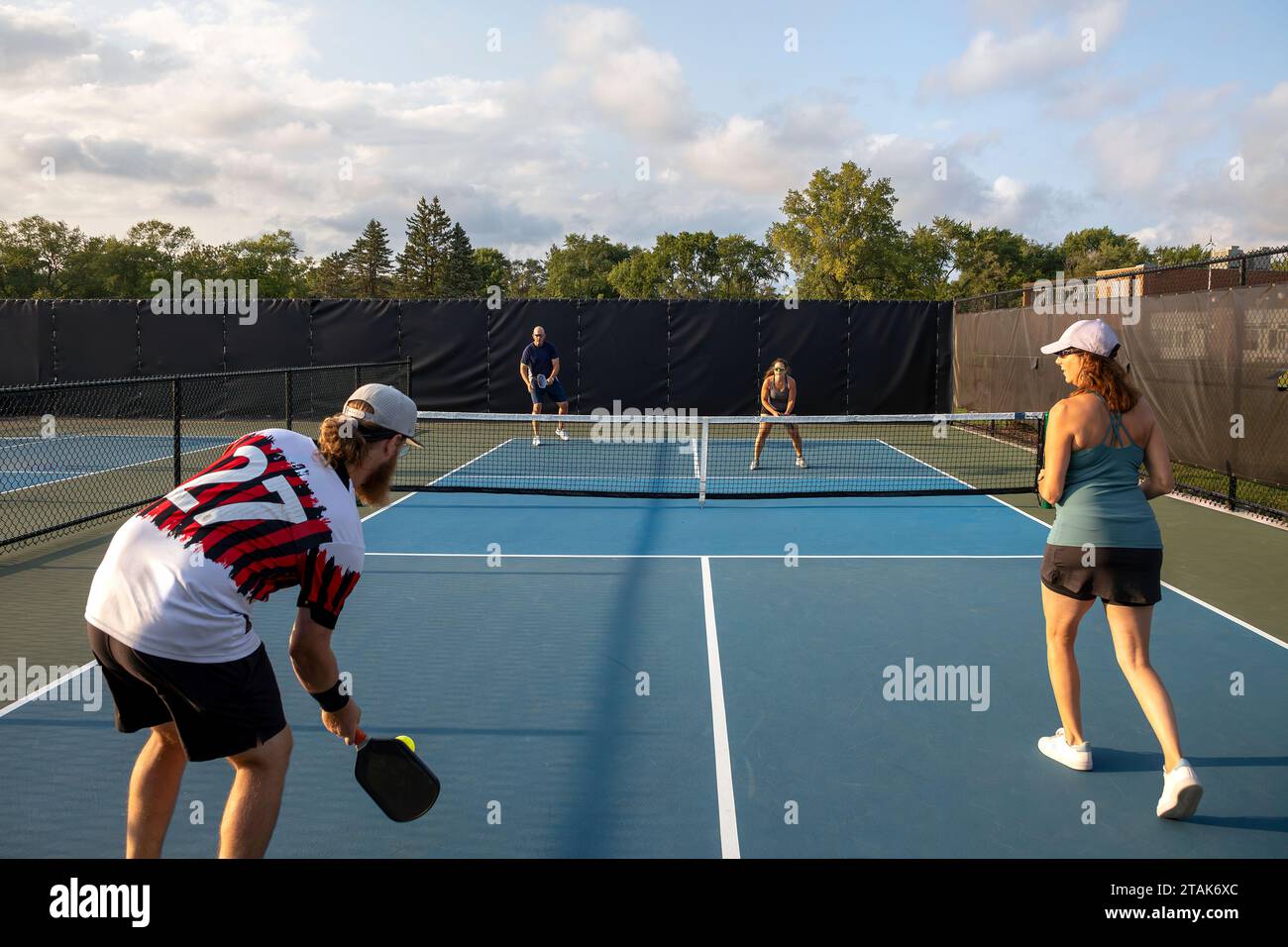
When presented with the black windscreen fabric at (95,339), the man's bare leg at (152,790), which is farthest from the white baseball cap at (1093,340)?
the black windscreen fabric at (95,339)

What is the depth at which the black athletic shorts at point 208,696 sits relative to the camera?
2.66 m

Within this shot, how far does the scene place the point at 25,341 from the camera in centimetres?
2184

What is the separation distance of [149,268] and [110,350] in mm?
70804

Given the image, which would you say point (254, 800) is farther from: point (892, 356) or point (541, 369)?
point (892, 356)

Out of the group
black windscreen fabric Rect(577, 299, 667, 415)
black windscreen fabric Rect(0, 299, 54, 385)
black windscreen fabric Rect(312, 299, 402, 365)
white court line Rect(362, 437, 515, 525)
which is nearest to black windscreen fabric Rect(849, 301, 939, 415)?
black windscreen fabric Rect(577, 299, 667, 415)

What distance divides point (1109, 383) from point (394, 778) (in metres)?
3.05

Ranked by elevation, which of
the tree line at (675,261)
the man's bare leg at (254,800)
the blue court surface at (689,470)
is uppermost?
the tree line at (675,261)

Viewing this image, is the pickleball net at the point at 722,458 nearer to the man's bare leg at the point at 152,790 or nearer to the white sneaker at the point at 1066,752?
the white sneaker at the point at 1066,752

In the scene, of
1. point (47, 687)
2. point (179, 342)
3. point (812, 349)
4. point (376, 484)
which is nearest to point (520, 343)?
point (812, 349)

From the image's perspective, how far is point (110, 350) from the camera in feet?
71.9

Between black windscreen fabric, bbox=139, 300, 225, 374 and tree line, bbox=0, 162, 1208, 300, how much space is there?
119 ft

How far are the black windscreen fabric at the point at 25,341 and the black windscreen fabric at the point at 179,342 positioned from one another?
2102 mm

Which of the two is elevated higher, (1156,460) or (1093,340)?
(1093,340)

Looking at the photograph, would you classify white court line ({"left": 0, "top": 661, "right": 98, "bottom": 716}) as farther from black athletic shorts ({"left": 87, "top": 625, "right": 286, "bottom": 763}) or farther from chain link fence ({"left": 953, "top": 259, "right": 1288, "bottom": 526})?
chain link fence ({"left": 953, "top": 259, "right": 1288, "bottom": 526})
